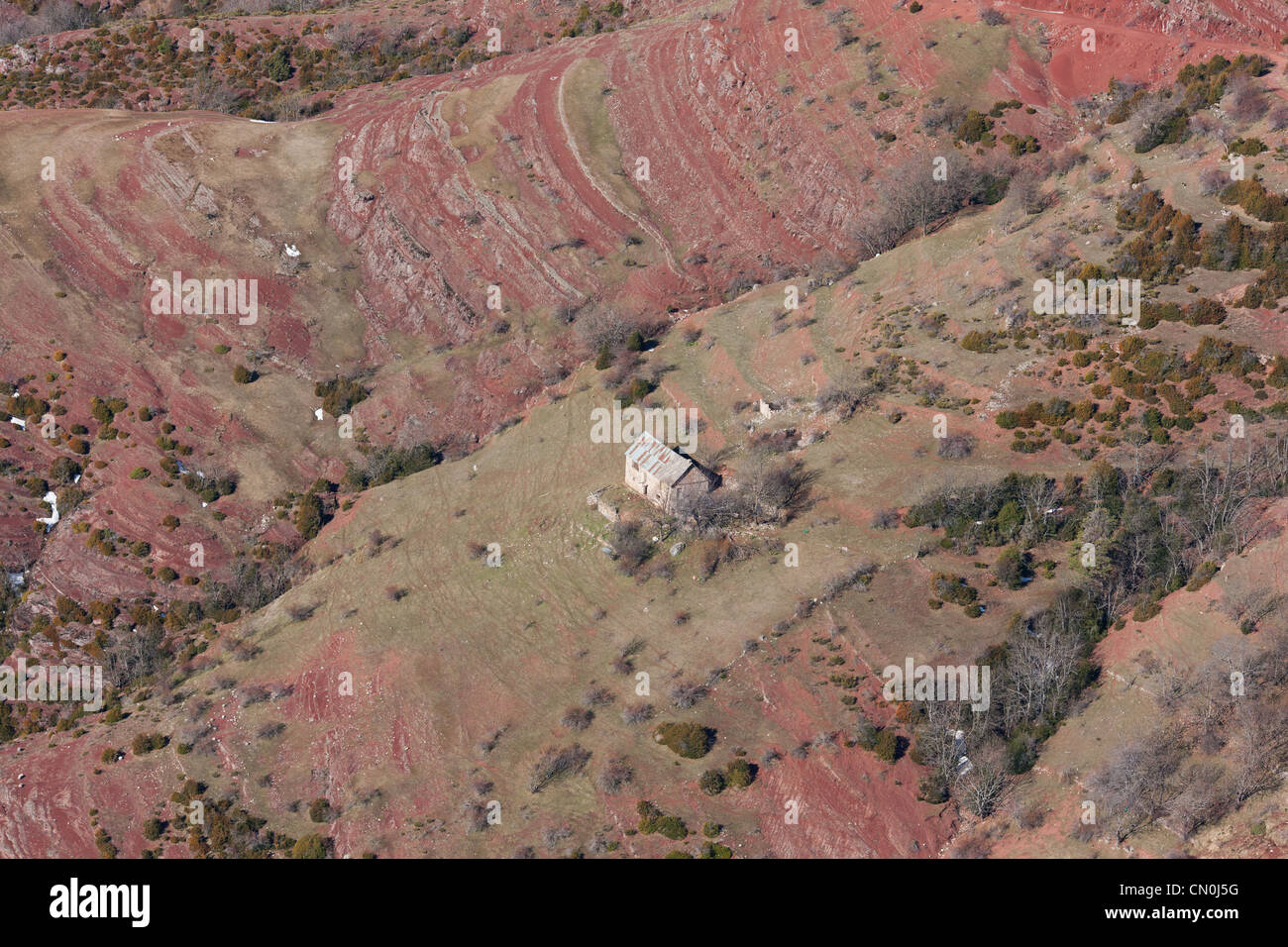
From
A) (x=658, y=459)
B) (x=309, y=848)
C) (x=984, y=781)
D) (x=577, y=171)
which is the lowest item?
(x=309, y=848)

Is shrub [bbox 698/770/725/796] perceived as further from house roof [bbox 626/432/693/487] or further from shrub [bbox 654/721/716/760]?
house roof [bbox 626/432/693/487]

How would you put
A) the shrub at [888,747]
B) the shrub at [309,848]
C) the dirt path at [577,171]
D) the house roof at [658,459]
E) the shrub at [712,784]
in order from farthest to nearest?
1. the dirt path at [577,171]
2. the house roof at [658,459]
3. the shrub at [309,848]
4. the shrub at [712,784]
5. the shrub at [888,747]

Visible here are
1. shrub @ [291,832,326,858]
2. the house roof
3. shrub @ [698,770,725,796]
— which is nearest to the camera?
shrub @ [698,770,725,796]

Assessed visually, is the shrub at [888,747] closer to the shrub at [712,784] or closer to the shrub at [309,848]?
the shrub at [712,784]

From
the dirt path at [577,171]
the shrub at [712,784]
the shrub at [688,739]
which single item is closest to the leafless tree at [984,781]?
the shrub at [712,784]

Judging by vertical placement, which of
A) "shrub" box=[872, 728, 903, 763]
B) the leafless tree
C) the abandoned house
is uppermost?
the abandoned house

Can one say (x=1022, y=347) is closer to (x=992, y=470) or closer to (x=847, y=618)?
(x=992, y=470)

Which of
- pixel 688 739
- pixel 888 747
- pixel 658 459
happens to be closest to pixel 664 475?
pixel 658 459

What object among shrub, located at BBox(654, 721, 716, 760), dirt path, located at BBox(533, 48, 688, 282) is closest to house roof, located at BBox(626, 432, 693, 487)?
shrub, located at BBox(654, 721, 716, 760)

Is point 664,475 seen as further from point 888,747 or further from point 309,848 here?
point 309,848
